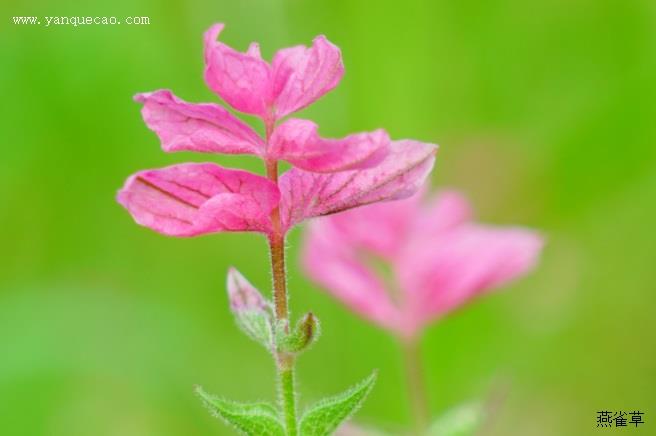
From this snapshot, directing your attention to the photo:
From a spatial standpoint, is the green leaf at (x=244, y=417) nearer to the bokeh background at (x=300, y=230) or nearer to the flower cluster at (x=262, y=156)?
the flower cluster at (x=262, y=156)

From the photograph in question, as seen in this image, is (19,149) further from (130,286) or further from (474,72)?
(474,72)

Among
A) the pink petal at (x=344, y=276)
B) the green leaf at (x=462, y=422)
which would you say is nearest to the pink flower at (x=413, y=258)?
the pink petal at (x=344, y=276)

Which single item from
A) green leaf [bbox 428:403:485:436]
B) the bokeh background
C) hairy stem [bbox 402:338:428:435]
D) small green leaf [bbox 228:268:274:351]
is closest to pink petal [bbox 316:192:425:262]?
hairy stem [bbox 402:338:428:435]

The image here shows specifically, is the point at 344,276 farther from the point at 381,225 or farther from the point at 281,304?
the point at 281,304

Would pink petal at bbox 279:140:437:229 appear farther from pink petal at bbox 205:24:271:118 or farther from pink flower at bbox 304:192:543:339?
pink flower at bbox 304:192:543:339

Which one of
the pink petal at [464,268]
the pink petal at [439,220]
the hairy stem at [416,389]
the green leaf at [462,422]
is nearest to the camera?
the green leaf at [462,422]
